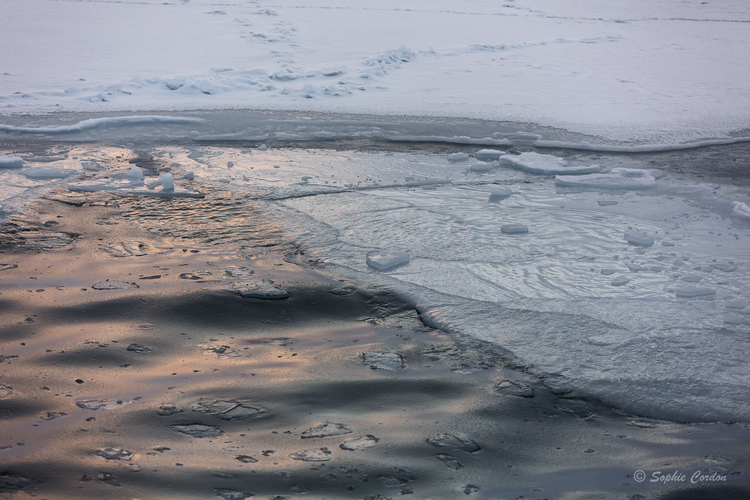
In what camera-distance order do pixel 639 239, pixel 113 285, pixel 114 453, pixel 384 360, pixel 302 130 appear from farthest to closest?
pixel 302 130, pixel 639 239, pixel 113 285, pixel 384 360, pixel 114 453

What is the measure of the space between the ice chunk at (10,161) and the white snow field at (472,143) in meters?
0.02

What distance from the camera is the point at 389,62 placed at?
9195 millimetres

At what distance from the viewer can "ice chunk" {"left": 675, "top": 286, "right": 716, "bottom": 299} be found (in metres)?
2.99

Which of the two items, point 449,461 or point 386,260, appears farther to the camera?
point 386,260

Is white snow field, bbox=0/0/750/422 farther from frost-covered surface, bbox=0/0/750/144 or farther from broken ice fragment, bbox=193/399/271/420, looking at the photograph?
broken ice fragment, bbox=193/399/271/420

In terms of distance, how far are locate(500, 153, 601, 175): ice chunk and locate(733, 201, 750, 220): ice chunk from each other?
3.79 feet

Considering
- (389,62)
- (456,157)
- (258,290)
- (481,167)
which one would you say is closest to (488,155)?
(456,157)

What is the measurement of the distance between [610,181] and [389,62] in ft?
17.0

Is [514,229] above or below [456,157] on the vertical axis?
below

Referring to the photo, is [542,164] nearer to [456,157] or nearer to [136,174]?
[456,157]

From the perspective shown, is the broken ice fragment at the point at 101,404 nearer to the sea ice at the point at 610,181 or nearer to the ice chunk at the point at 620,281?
the ice chunk at the point at 620,281

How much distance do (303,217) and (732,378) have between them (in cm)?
249

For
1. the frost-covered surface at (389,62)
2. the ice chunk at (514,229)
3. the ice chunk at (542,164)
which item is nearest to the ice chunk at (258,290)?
the ice chunk at (514,229)

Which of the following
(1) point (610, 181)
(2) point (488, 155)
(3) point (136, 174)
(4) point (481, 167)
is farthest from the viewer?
(2) point (488, 155)
